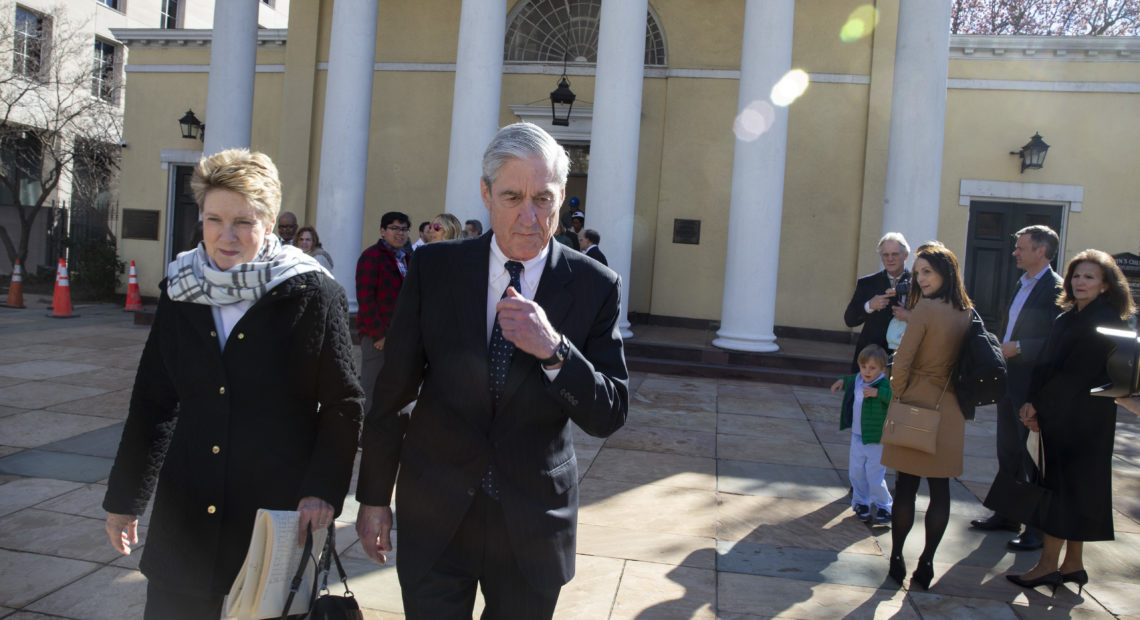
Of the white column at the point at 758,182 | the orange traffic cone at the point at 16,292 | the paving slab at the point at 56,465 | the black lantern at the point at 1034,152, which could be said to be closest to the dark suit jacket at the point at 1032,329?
the white column at the point at 758,182

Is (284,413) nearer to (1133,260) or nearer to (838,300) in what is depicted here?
(838,300)

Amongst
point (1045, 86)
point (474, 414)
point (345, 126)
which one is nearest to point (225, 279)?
point (474, 414)

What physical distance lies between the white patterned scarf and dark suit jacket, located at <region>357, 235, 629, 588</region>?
40cm

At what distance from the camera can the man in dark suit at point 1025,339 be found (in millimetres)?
5055

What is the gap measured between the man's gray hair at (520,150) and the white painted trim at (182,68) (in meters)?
15.0

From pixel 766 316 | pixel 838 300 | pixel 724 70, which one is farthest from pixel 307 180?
pixel 838 300

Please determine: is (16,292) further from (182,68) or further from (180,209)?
(182,68)

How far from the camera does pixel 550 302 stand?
6.66 ft

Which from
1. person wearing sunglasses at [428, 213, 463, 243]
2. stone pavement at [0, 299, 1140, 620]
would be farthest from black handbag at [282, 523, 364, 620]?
person wearing sunglasses at [428, 213, 463, 243]

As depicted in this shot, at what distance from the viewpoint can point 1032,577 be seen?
13.6ft

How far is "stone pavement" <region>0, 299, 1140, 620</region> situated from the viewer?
3.72 meters

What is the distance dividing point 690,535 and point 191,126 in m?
14.5

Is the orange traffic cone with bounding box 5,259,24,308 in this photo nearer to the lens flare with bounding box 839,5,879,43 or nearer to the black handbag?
the black handbag

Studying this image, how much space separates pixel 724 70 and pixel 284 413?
40.8 ft
